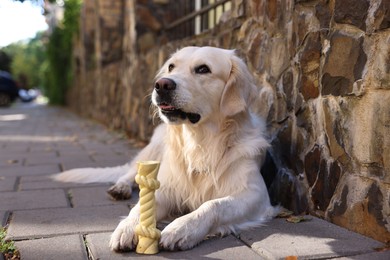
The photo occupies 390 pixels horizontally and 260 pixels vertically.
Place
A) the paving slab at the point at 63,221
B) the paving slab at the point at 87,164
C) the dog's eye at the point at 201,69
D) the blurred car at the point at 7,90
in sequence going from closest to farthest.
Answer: the paving slab at the point at 63,221 → the dog's eye at the point at 201,69 → the paving slab at the point at 87,164 → the blurred car at the point at 7,90

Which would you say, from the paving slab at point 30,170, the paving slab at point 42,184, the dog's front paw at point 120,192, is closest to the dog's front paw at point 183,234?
the dog's front paw at point 120,192

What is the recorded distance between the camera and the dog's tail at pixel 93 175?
12.8ft

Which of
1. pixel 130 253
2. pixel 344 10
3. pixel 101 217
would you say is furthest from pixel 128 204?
pixel 344 10

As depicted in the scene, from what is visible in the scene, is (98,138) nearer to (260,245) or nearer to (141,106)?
(141,106)

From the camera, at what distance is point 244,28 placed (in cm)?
391

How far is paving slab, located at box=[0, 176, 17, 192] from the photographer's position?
12.0 ft

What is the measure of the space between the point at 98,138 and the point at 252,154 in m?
5.14

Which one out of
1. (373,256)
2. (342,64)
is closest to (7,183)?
(342,64)

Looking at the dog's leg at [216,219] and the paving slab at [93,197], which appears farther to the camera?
the paving slab at [93,197]

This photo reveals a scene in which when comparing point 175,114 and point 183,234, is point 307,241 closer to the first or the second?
point 183,234

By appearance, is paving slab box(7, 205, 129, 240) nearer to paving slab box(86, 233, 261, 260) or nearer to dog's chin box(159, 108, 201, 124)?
paving slab box(86, 233, 261, 260)

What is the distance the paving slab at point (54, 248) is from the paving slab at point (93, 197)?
795 millimetres

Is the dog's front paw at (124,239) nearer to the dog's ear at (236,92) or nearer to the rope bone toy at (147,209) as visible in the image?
the rope bone toy at (147,209)

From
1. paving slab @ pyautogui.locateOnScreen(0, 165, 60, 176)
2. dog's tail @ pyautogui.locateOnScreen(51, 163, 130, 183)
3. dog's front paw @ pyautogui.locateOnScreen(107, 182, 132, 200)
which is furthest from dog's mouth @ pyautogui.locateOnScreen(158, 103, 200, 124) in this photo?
paving slab @ pyautogui.locateOnScreen(0, 165, 60, 176)
